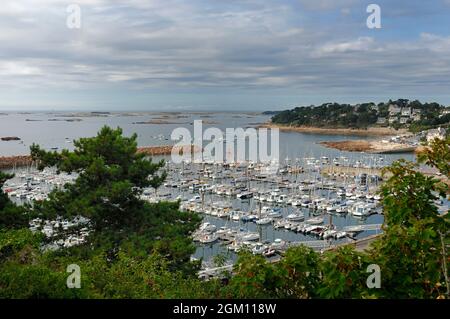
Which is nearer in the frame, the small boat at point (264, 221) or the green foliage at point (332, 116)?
the small boat at point (264, 221)

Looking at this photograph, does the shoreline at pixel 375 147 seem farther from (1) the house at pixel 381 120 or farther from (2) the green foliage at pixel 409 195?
(2) the green foliage at pixel 409 195

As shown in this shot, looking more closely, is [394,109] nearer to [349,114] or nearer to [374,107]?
[374,107]

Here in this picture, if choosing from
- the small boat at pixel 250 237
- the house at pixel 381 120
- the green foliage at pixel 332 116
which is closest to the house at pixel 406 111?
the house at pixel 381 120

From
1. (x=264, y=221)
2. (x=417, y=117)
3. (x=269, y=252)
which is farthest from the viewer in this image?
(x=417, y=117)

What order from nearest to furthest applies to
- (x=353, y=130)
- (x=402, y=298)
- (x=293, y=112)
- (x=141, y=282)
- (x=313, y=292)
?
(x=402, y=298) < (x=313, y=292) < (x=141, y=282) < (x=353, y=130) < (x=293, y=112)

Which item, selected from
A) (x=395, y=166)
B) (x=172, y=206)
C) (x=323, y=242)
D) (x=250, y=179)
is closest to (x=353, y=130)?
(x=250, y=179)

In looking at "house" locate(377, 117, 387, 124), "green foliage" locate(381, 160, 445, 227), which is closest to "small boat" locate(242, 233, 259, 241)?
"green foliage" locate(381, 160, 445, 227)

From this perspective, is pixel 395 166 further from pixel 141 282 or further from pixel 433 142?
pixel 141 282

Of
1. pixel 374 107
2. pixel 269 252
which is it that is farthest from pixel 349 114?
pixel 269 252

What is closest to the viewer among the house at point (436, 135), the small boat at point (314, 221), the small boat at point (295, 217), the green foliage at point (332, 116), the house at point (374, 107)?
the house at point (436, 135)

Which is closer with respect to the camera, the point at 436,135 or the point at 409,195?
the point at 409,195

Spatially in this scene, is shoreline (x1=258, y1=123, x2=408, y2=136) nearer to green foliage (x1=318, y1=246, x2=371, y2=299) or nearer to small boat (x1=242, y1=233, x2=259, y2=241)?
small boat (x1=242, y1=233, x2=259, y2=241)
